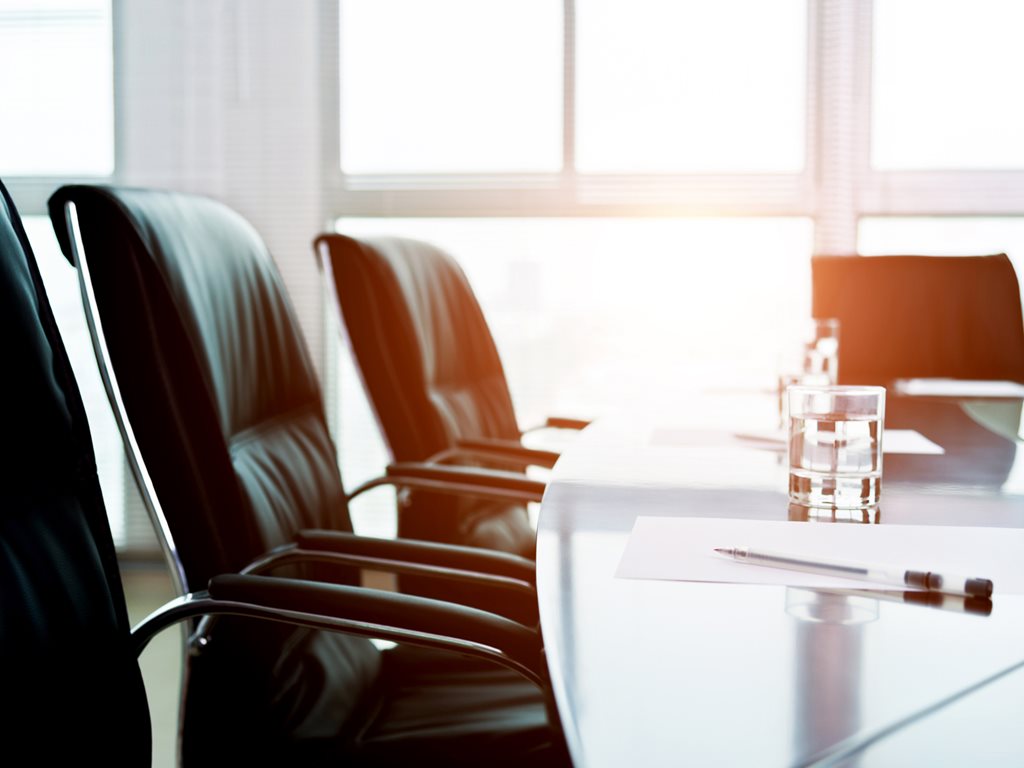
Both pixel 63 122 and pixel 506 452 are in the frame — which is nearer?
pixel 506 452

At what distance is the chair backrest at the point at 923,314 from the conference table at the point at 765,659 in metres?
1.85

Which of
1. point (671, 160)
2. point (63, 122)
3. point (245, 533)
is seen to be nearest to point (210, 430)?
point (245, 533)

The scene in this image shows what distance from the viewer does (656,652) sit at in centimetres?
55

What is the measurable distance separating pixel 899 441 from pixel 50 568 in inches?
39.6

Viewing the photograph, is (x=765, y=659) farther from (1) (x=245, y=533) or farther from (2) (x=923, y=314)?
(2) (x=923, y=314)

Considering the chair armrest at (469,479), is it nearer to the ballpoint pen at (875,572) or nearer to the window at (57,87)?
the ballpoint pen at (875,572)

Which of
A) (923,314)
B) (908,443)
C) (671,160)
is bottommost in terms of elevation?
(908,443)

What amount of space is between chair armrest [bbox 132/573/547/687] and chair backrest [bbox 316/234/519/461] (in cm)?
78

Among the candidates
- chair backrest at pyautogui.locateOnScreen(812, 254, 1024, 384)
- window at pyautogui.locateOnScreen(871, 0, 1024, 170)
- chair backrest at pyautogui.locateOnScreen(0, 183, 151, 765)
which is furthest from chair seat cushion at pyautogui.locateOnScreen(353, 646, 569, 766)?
window at pyautogui.locateOnScreen(871, 0, 1024, 170)

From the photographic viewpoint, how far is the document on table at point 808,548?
2.26 feet

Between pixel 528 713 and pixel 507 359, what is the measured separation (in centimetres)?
225

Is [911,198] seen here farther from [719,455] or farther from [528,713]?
[528,713]

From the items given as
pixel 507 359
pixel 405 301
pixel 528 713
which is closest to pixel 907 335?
pixel 507 359

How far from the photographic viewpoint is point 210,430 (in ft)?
3.58
